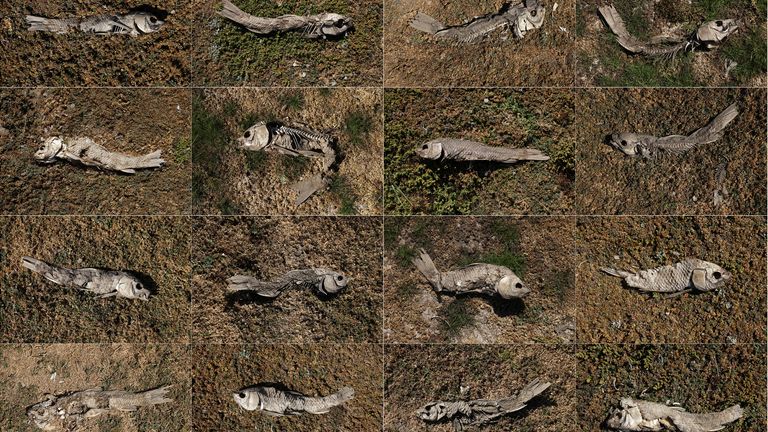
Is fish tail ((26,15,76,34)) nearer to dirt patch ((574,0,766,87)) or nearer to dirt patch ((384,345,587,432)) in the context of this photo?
dirt patch ((384,345,587,432))

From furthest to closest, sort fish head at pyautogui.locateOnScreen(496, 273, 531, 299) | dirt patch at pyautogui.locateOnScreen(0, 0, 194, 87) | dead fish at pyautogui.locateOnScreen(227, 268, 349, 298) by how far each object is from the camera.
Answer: dirt patch at pyautogui.locateOnScreen(0, 0, 194, 87) → dead fish at pyautogui.locateOnScreen(227, 268, 349, 298) → fish head at pyautogui.locateOnScreen(496, 273, 531, 299)

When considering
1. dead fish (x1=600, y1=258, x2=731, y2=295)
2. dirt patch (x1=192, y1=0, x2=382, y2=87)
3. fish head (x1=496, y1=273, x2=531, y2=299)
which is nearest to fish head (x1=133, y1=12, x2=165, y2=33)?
dirt patch (x1=192, y1=0, x2=382, y2=87)

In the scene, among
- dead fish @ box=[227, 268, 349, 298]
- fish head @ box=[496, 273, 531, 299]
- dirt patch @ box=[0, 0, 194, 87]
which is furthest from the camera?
dirt patch @ box=[0, 0, 194, 87]

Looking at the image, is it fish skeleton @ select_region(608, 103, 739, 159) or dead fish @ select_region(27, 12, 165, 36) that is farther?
dead fish @ select_region(27, 12, 165, 36)

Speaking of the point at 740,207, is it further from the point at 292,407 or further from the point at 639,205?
the point at 292,407

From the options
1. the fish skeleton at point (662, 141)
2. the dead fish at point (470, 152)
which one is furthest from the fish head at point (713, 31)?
the dead fish at point (470, 152)

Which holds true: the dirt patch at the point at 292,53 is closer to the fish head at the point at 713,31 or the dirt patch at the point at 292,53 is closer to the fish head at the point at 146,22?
the fish head at the point at 146,22

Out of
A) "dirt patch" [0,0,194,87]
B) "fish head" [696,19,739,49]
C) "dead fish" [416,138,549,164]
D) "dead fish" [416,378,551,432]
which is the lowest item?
"dead fish" [416,378,551,432]
